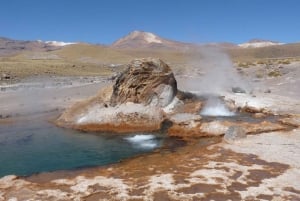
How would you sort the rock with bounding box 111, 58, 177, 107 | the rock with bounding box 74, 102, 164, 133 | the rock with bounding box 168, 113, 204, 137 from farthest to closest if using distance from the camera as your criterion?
the rock with bounding box 111, 58, 177, 107 → the rock with bounding box 74, 102, 164, 133 → the rock with bounding box 168, 113, 204, 137

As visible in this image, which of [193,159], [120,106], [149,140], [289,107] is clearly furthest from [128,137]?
[289,107]

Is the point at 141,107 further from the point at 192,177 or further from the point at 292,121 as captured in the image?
the point at 192,177

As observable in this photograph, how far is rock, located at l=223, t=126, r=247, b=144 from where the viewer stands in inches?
796

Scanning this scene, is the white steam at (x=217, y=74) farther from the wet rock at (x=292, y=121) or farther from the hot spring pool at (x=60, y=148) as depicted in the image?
the hot spring pool at (x=60, y=148)

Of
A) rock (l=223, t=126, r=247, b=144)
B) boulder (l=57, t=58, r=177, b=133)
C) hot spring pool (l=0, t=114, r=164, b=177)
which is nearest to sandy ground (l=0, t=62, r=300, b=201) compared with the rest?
rock (l=223, t=126, r=247, b=144)

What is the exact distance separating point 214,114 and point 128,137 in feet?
26.6

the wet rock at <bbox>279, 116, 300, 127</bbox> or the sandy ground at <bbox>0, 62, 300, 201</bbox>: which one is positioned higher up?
the wet rock at <bbox>279, 116, 300, 127</bbox>

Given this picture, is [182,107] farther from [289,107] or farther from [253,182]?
[253,182]

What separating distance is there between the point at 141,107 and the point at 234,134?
8423 millimetres

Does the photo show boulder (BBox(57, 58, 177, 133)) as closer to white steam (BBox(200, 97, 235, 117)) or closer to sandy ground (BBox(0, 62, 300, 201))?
white steam (BBox(200, 97, 235, 117))

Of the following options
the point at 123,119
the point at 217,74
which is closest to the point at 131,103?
the point at 123,119

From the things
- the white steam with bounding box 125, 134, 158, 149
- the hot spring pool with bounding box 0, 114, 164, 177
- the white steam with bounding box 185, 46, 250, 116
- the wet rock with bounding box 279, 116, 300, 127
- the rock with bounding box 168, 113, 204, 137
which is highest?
the white steam with bounding box 185, 46, 250, 116

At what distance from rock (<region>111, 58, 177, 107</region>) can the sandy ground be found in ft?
28.7

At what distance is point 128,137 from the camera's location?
23438mm
